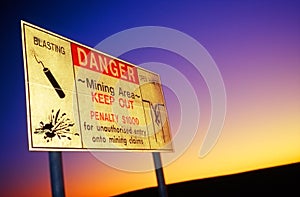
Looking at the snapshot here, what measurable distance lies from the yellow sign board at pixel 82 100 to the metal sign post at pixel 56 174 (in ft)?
0.36

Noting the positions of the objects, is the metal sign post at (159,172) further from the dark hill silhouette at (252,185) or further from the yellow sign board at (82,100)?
the dark hill silhouette at (252,185)

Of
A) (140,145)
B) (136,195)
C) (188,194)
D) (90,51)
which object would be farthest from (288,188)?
(136,195)

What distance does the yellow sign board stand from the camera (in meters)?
3.41

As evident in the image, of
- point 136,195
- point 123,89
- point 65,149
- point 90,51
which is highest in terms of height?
point 90,51

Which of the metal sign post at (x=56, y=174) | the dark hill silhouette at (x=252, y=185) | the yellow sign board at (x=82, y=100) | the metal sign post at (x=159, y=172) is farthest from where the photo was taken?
the dark hill silhouette at (x=252, y=185)

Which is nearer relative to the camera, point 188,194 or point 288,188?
point 288,188

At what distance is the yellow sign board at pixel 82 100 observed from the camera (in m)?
3.41

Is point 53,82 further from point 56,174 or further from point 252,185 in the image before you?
point 252,185

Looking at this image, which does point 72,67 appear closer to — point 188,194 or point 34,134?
point 34,134

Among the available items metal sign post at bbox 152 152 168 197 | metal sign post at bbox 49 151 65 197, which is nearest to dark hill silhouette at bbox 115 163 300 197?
metal sign post at bbox 152 152 168 197

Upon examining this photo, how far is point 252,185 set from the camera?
893 inches

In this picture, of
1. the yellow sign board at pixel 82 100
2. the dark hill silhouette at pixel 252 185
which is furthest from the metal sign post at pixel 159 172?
the dark hill silhouette at pixel 252 185

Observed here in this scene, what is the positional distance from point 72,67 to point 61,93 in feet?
1.88

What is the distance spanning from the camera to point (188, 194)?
28484 millimetres
